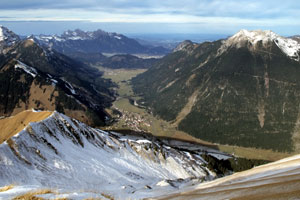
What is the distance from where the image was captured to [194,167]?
12069cm

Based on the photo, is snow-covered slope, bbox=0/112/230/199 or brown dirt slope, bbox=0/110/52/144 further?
brown dirt slope, bbox=0/110/52/144

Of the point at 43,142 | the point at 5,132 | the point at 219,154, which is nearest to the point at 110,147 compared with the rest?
the point at 43,142

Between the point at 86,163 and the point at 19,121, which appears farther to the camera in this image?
the point at 19,121

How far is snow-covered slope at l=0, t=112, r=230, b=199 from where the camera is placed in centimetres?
5288

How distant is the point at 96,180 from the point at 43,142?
88.8ft

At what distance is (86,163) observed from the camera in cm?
7469

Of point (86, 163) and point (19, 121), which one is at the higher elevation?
point (19, 121)

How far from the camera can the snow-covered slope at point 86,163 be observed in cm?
5288

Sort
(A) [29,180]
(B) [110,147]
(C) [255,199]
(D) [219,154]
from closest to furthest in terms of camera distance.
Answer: (C) [255,199]
(A) [29,180]
(B) [110,147]
(D) [219,154]

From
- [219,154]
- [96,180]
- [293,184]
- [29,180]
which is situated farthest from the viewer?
[219,154]

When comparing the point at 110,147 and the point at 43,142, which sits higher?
the point at 43,142

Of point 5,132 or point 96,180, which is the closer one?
point 96,180

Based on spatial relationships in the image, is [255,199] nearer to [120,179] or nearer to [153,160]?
[120,179]

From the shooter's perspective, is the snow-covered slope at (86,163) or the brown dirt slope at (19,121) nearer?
the snow-covered slope at (86,163)
